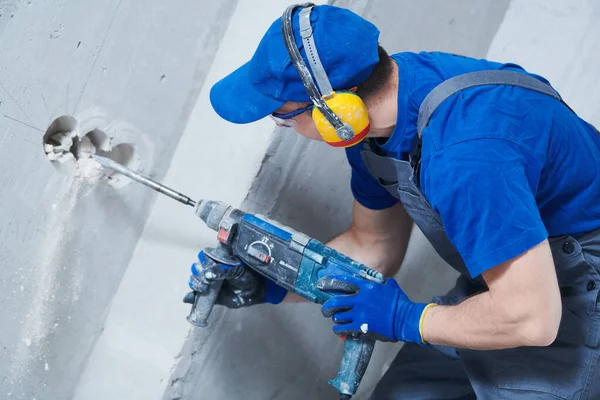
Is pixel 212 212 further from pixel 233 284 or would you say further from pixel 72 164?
pixel 72 164

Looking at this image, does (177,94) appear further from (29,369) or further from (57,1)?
(29,369)

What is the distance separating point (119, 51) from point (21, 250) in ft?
1.93

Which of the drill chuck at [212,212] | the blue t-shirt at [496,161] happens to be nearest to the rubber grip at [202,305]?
the drill chuck at [212,212]

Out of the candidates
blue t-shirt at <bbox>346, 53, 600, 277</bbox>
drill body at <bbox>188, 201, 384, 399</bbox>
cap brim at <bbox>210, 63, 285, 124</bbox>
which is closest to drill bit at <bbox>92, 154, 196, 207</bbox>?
drill body at <bbox>188, 201, 384, 399</bbox>

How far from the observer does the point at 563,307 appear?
1.55 m

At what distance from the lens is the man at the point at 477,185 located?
1209 mm

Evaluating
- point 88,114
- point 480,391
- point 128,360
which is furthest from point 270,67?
point 128,360

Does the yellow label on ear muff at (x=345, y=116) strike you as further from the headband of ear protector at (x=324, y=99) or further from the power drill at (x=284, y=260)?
the power drill at (x=284, y=260)

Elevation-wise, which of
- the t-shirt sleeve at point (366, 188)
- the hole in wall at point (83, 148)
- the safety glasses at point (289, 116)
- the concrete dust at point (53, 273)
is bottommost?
the concrete dust at point (53, 273)

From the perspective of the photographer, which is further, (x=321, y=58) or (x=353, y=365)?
(x=353, y=365)

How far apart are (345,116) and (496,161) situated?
0.32 m

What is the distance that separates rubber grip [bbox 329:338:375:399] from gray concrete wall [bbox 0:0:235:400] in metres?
0.80

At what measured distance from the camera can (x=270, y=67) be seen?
1352 mm

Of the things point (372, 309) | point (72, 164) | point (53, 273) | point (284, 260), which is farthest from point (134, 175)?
point (372, 309)
